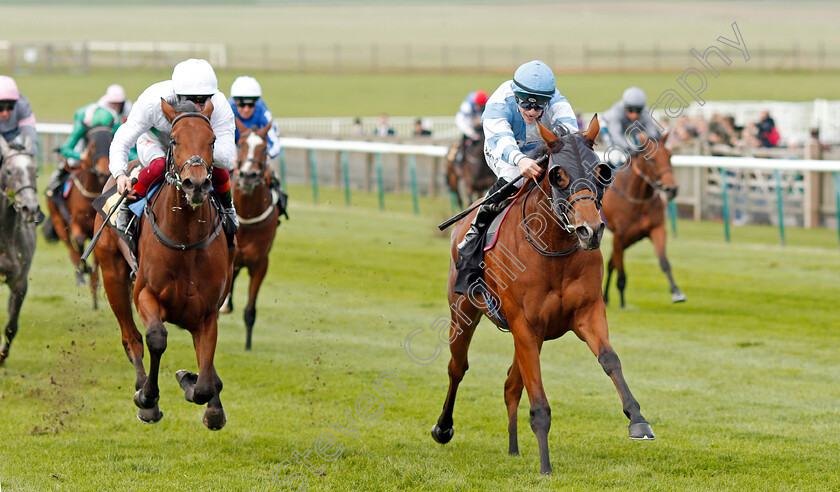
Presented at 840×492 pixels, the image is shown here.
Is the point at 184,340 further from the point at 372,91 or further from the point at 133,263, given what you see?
the point at 372,91

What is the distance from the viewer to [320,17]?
10738cm

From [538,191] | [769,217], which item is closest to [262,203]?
[538,191]

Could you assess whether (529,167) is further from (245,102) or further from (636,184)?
(636,184)

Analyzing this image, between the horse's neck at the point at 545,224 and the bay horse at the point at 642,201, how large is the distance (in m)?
5.40

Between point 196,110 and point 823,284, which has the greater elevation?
point 196,110

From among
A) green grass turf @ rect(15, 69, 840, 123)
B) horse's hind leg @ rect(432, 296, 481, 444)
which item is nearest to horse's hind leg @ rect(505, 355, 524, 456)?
horse's hind leg @ rect(432, 296, 481, 444)

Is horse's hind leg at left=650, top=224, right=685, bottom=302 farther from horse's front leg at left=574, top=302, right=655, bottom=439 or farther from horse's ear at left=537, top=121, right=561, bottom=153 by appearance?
horse's ear at left=537, top=121, right=561, bottom=153

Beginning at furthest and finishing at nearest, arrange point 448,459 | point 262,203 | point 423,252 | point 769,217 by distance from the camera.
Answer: point 769,217
point 423,252
point 262,203
point 448,459

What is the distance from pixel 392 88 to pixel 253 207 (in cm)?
3671

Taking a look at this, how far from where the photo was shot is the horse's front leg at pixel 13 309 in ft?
26.2

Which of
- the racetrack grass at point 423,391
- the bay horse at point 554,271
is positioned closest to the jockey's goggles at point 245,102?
the racetrack grass at point 423,391

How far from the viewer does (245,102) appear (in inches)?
357

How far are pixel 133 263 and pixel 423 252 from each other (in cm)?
831

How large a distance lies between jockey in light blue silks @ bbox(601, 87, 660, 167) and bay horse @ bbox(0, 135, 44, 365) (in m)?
5.58
